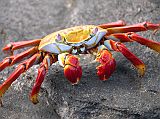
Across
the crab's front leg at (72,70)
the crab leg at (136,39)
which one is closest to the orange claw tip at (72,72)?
the crab's front leg at (72,70)

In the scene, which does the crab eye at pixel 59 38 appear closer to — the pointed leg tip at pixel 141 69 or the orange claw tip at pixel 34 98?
the orange claw tip at pixel 34 98

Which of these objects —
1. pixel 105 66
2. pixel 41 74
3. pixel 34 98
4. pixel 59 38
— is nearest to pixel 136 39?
pixel 105 66

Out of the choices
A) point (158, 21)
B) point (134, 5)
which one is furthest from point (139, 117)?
point (134, 5)

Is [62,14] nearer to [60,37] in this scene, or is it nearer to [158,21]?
[158,21]

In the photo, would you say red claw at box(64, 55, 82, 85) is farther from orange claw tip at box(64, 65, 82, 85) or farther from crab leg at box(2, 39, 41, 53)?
crab leg at box(2, 39, 41, 53)

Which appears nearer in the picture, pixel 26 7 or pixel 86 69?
pixel 86 69

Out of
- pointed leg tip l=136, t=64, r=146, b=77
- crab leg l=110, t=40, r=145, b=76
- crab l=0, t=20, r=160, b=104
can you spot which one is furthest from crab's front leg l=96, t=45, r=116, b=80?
pointed leg tip l=136, t=64, r=146, b=77
